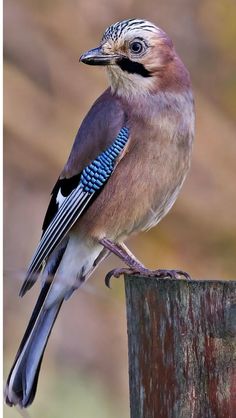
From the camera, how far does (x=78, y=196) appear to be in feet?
15.9

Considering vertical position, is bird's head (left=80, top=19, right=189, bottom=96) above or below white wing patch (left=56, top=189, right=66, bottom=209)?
above

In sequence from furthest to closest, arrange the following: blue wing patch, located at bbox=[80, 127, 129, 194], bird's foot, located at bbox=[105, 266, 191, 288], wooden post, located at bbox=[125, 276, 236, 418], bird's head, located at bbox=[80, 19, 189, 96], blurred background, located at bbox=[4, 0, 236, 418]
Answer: blurred background, located at bbox=[4, 0, 236, 418] < blue wing patch, located at bbox=[80, 127, 129, 194] < bird's head, located at bbox=[80, 19, 189, 96] < bird's foot, located at bbox=[105, 266, 191, 288] < wooden post, located at bbox=[125, 276, 236, 418]

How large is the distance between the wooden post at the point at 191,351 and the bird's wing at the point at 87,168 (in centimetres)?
122

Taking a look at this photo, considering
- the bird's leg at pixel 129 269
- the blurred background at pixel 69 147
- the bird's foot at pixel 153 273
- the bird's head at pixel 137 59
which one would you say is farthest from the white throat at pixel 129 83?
the blurred background at pixel 69 147

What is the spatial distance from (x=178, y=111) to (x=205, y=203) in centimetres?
193

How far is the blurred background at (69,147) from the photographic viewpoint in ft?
21.9

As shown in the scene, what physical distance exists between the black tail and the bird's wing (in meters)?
0.24

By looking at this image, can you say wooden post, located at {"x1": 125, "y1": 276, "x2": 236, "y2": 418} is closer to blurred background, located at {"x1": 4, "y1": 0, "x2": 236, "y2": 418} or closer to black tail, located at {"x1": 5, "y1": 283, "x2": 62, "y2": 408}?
black tail, located at {"x1": 5, "y1": 283, "x2": 62, "y2": 408}

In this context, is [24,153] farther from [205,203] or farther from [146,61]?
[146,61]

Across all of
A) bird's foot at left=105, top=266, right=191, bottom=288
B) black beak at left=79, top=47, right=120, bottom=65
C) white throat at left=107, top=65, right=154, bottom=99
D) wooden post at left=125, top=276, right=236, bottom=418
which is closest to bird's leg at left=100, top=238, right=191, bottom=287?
bird's foot at left=105, top=266, right=191, bottom=288

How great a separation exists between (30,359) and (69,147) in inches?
87.9

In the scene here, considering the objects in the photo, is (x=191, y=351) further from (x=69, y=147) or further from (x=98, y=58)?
(x=69, y=147)

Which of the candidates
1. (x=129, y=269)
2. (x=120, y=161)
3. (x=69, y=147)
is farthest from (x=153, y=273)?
(x=69, y=147)

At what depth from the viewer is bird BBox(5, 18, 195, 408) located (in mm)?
4738
